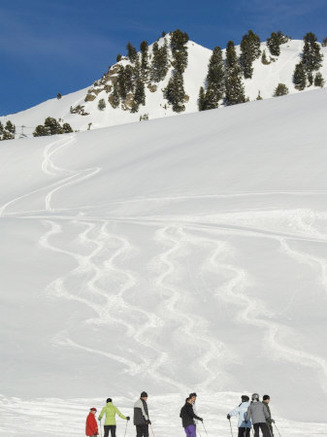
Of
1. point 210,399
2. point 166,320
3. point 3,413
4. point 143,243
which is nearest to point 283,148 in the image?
point 143,243

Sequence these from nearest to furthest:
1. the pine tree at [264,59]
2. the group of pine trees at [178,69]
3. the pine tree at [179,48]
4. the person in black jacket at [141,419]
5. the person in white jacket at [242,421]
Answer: the person in black jacket at [141,419], the person in white jacket at [242,421], the group of pine trees at [178,69], the pine tree at [179,48], the pine tree at [264,59]

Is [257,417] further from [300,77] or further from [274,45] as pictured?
[274,45]

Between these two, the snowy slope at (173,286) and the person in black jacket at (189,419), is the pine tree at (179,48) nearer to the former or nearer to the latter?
the snowy slope at (173,286)

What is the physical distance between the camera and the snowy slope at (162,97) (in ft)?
433

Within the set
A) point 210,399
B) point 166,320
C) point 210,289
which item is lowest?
point 210,399

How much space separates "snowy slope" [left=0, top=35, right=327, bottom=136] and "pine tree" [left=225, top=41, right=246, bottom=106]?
20.5 ft

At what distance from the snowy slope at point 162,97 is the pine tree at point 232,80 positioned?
6.25 meters

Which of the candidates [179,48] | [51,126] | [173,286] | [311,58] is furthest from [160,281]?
[179,48]

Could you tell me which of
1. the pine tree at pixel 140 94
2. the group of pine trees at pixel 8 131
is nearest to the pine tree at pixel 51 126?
the group of pine trees at pixel 8 131

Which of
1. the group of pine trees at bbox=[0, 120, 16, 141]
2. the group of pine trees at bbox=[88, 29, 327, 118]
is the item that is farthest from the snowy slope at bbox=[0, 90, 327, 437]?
the group of pine trees at bbox=[88, 29, 327, 118]

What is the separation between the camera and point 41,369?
476 inches

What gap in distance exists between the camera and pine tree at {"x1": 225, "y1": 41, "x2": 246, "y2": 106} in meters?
118

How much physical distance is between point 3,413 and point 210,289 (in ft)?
26.5

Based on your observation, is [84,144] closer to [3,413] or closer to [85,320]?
[85,320]
